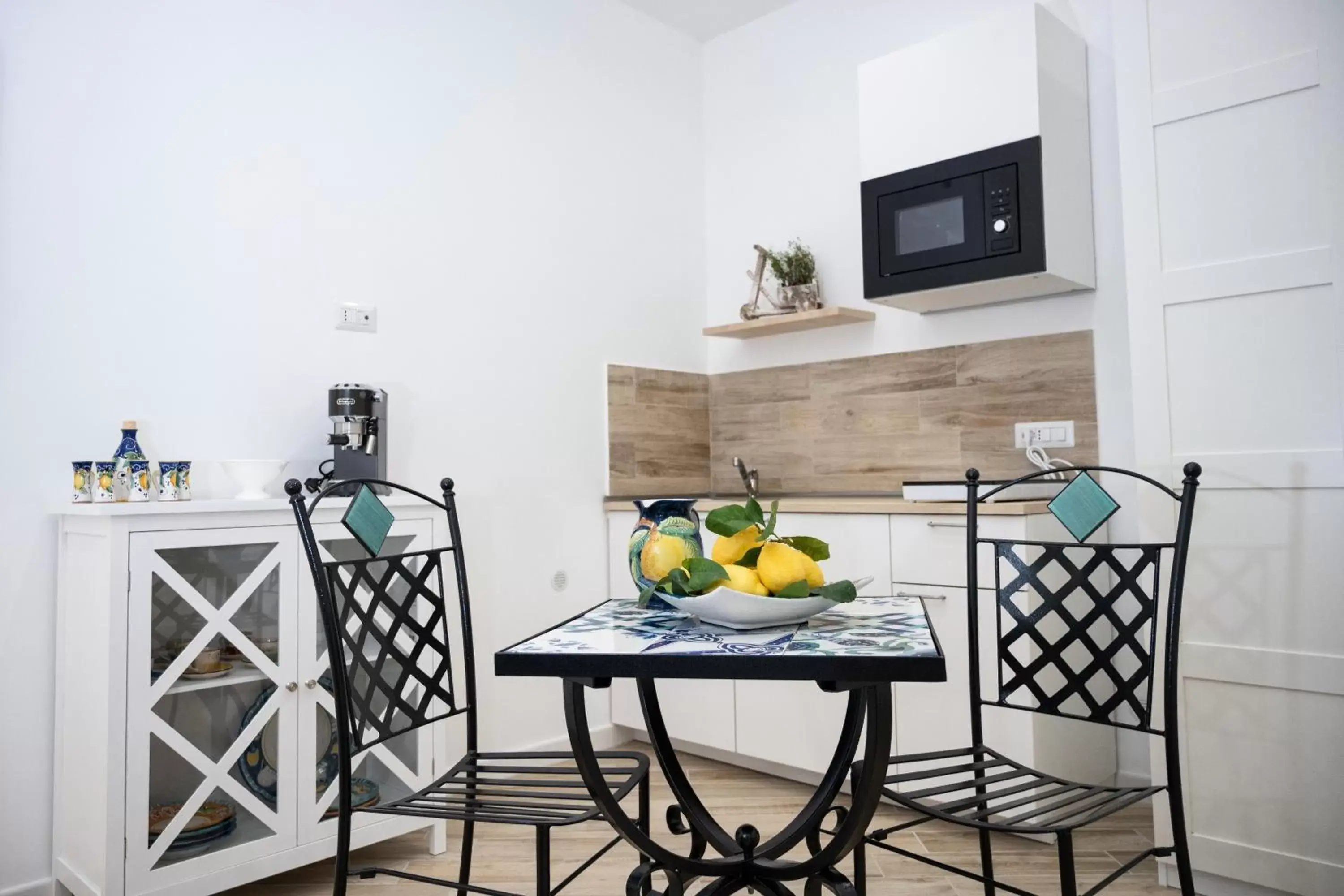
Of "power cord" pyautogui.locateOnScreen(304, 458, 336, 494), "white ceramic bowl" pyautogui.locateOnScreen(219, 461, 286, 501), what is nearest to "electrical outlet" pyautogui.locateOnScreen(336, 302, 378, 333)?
"power cord" pyautogui.locateOnScreen(304, 458, 336, 494)

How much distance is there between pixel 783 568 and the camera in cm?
137

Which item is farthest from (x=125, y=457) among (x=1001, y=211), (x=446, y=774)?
(x=1001, y=211)

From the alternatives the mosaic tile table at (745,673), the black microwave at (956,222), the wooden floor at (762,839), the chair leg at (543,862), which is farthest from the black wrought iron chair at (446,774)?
the black microwave at (956,222)

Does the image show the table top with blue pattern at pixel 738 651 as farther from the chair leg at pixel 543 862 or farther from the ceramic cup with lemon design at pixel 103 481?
the ceramic cup with lemon design at pixel 103 481

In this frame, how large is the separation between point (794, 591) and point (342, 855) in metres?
0.89

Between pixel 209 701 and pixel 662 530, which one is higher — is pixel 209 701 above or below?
below

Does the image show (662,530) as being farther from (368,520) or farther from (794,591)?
(368,520)

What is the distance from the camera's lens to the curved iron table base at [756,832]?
142 centimetres

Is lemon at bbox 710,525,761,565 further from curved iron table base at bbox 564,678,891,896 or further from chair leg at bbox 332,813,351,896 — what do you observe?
chair leg at bbox 332,813,351,896

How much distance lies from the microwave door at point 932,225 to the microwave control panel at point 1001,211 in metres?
0.02

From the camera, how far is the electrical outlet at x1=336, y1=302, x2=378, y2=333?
9.57 feet

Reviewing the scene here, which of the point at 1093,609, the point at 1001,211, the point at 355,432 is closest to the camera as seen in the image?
the point at 1093,609

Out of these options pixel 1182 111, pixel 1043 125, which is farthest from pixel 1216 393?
pixel 1043 125

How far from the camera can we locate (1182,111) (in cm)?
229
